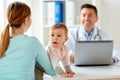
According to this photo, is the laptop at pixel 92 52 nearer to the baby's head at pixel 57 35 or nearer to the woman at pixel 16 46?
the baby's head at pixel 57 35

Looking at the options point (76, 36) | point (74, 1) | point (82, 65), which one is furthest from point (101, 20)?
point (82, 65)

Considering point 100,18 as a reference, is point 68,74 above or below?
below

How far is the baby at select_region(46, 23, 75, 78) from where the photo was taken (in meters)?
1.92

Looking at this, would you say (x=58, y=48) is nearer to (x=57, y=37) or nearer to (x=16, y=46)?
Answer: (x=57, y=37)

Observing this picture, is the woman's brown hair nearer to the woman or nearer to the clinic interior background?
the woman

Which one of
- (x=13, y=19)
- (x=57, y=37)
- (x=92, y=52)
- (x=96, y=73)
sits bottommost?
(x=96, y=73)

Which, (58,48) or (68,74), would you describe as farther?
(58,48)

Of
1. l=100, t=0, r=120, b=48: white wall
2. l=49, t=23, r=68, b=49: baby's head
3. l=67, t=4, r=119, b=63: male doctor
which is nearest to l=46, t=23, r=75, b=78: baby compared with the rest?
l=49, t=23, r=68, b=49: baby's head

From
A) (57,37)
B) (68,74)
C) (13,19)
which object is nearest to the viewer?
(13,19)

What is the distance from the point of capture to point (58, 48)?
6.46ft

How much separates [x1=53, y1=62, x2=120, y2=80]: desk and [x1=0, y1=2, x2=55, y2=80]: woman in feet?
0.82

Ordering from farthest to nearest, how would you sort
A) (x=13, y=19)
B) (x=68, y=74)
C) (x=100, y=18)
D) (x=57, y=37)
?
(x=100, y=18)
(x=57, y=37)
(x=68, y=74)
(x=13, y=19)

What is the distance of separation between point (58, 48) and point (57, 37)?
89 millimetres

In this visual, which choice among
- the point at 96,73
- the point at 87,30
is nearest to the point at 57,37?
the point at 96,73
